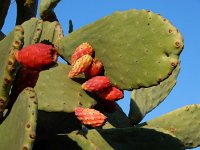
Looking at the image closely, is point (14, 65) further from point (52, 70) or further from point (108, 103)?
point (108, 103)

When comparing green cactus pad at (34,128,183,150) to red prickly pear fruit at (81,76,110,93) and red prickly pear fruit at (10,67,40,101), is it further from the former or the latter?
red prickly pear fruit at (10,67,40,101)

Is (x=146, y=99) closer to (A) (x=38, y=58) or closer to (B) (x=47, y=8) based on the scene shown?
(B) (x=47, y=8)

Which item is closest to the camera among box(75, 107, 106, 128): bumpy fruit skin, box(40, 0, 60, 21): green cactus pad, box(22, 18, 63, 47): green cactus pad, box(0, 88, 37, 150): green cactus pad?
box(0, 88, 37, 150): green cactus pad

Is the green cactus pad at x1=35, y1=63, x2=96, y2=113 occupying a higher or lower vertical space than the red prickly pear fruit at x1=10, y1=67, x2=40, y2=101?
lower

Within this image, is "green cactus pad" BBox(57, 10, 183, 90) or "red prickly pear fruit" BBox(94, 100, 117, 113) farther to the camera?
"red prickly pear fruit" BBox(94, 100, 117, 113)

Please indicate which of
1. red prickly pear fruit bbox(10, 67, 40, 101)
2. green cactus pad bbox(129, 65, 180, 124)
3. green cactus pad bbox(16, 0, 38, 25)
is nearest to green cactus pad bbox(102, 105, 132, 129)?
green cactus pad bbox(129, 65, 180, 124)

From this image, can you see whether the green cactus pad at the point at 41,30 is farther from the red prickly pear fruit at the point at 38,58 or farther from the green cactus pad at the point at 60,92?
the red prickly pear fruit at the point at 38,58

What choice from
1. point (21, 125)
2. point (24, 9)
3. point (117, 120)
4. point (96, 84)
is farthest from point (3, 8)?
point (21, 125)

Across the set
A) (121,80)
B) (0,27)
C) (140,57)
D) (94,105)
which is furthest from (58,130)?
(0,27)
